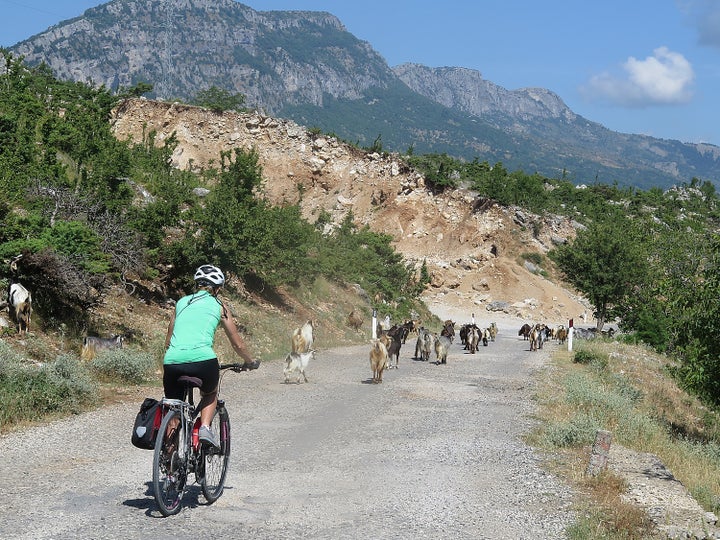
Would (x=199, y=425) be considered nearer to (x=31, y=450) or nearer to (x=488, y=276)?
(x=31, y=450)

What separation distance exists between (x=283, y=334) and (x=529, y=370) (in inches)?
319

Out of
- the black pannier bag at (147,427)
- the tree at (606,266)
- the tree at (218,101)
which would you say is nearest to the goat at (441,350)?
the black pannier bag at (147,427)

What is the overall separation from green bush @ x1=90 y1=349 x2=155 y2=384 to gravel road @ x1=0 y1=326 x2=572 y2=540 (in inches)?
72.3

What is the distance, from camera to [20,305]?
45.5 feet

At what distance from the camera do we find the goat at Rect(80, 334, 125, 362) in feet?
47.1

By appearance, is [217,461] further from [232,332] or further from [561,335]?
[561,335]

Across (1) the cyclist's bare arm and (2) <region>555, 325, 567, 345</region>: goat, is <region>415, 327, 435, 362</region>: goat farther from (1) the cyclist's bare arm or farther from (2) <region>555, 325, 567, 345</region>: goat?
(1) the cyclist's bare arm

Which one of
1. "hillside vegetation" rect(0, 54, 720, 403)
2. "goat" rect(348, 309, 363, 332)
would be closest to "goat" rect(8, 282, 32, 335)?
"hillside vegetation" rect(0, 54, 720, 403)

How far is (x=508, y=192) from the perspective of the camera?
67.2m

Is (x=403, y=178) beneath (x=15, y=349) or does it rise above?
above

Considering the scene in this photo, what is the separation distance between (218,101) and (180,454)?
2573 inches

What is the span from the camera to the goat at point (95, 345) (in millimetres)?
14344

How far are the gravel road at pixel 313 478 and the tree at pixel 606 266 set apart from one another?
30470mm

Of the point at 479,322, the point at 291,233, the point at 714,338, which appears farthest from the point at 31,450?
the point at 479,322
